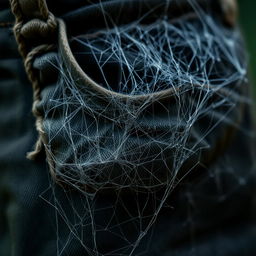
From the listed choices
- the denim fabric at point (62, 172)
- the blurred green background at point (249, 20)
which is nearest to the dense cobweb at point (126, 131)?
the denim fabric at point (62, 172)

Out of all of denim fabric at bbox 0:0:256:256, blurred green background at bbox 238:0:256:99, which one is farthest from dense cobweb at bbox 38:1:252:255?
blurred green background at bbox 238:0:256:99

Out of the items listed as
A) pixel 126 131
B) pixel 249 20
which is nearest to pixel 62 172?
pixel 126 131

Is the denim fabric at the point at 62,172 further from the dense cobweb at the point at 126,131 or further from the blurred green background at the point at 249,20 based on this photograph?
the blurred green background at the point at 249,20

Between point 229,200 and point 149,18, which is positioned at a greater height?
point 149,18

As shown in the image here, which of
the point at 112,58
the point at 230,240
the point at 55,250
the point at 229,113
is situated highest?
the point at 112,58

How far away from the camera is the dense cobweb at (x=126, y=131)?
0.47 metres

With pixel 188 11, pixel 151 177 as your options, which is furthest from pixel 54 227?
pixel 188 11

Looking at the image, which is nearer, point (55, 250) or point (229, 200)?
point (55, 250)

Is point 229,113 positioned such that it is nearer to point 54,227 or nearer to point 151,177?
point 151,177

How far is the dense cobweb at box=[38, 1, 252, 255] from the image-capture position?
466mm

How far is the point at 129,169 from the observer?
47 cm

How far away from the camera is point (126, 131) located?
464 mm

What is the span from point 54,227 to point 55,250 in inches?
1.2

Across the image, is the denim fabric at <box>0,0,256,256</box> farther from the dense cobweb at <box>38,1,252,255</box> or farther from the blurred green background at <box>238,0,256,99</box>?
the blurred green background at <box>238,0,256,99</box>
